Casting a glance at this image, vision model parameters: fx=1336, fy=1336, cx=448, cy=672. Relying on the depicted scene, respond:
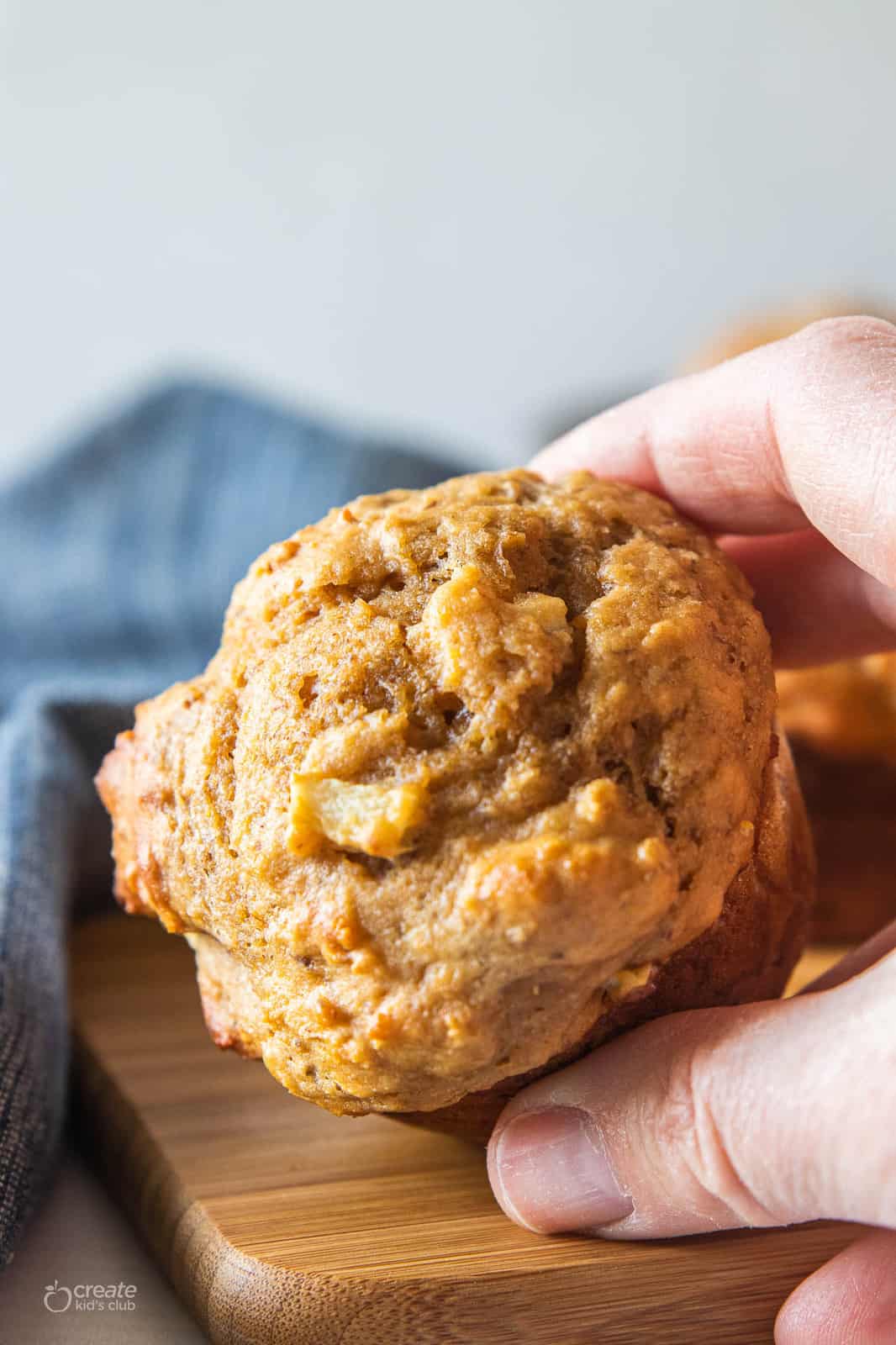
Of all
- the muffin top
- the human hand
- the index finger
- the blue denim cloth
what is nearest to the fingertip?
the human hand

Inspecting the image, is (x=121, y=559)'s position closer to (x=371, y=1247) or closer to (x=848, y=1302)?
(x=371, y=1247)

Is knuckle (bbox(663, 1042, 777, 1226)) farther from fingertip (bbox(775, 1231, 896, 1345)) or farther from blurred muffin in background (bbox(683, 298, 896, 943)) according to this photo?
blurred muffin in background (bbox(683, 298, 896, 943))

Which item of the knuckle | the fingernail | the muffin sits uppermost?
the muffin

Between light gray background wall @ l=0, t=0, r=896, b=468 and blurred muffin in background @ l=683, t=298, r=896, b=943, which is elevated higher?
light gray background wall @ l=0, t=0, r=896, b=468

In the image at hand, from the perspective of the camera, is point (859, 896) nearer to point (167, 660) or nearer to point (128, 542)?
point (167, 660)

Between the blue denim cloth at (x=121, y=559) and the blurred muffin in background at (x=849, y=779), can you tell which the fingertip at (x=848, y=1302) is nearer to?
the blurred muffin in background at (x=849, y=779)

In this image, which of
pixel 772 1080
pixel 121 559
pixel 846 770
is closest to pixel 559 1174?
pixel 772 1080

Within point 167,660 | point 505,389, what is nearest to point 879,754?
point 167,660
